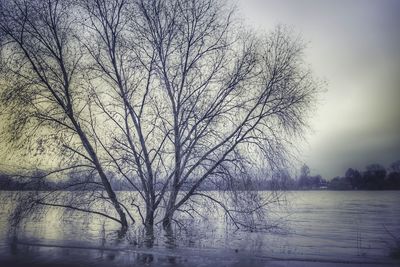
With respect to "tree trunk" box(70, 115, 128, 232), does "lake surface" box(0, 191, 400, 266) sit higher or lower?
lower

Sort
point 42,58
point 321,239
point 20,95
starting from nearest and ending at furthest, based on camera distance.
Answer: point 20,95 < point 42,58 < point 321,239

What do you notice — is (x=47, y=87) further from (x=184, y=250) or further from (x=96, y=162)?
(x=184, y=250)

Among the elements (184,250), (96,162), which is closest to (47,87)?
(96,162)

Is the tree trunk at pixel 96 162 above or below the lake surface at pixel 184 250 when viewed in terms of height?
above

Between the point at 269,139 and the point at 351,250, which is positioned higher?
the point at 269,139

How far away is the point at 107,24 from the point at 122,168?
725cm

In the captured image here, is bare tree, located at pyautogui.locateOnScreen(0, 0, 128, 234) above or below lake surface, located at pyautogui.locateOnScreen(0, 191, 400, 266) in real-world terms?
above

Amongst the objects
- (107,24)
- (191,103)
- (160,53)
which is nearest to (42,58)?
(107,24)

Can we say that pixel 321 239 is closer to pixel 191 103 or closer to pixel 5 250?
pixel 191 103

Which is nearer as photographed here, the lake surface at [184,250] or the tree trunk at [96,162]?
the lake surface at [184,250]

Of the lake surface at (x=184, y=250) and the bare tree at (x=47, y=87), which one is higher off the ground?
the bare tree at (x=47, y=87)

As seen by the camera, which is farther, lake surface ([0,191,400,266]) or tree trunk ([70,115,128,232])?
tree trunk ([70,115,128,232])

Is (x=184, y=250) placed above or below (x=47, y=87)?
below

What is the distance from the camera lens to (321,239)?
23812 millimetres
